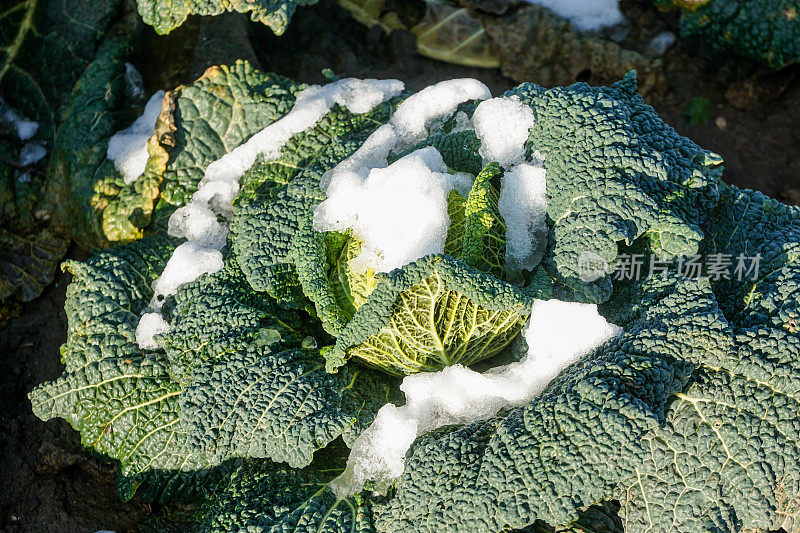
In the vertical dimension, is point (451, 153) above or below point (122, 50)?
below

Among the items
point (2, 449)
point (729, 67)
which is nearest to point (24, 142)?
point (2, 449)

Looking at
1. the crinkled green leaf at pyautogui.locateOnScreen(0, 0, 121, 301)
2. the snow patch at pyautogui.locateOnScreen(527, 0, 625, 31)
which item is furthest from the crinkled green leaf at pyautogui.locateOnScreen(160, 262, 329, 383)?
the snow patch at pyautogui.locateOnScreen(527, 0, 625, 31)

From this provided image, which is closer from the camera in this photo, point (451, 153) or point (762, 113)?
point (451, 153)

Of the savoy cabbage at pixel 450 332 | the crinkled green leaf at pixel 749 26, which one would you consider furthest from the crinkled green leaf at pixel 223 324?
the crinkled green leaf at pixel 749 26

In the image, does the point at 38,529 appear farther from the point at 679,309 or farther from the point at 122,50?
the point at 679,309

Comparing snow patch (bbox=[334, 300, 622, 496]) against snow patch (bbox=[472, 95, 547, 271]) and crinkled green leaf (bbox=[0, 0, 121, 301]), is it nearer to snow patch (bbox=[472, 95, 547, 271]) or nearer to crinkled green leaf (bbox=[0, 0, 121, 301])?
snow patch (bbox=[472, 95, 547, 271])

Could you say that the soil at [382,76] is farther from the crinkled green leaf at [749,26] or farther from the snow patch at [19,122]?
the snow patch at [19,122]
